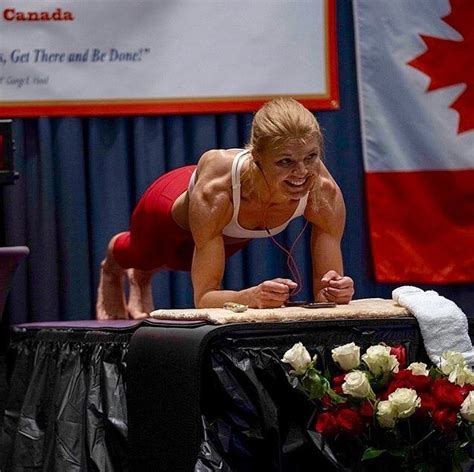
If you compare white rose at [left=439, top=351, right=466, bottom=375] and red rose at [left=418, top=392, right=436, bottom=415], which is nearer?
red rose at [left=418, top=392, right=436, bottom=415]

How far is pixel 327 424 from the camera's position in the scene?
2.24 m

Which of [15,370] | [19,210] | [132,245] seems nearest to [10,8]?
[19,210]

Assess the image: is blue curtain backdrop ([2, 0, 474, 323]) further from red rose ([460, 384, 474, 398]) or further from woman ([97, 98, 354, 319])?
red rose ([460, 384, 474, 398])

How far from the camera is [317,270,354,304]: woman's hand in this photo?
9.06 ft

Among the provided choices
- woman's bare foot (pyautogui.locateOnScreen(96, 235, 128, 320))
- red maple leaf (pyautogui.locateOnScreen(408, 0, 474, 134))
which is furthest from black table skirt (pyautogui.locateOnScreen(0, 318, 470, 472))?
red maple leaf (pyautogui.locateOnScreen(408, 0, 474, 134))

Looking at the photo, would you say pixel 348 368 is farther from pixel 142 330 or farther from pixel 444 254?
pixel 444 254

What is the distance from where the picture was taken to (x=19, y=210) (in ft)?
13.5

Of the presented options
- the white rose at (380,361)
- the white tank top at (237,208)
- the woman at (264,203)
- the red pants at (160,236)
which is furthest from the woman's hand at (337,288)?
the red pants at (160,236)

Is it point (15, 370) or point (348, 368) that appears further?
point (15, 370)

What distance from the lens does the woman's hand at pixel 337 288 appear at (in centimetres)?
276

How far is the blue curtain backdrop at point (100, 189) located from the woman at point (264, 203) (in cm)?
79

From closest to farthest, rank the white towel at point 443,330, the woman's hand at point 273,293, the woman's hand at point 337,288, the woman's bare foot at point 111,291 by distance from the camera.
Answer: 1. the white towel at point 443,330
2. the woman's hand at point 273,293
3. the woman's hand at point 337,288
4. the woman's bare foot at point 111,291

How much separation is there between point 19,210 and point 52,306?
0.35m

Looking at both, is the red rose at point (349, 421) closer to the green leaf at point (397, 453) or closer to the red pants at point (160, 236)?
the green leaf at point (397, 453)
